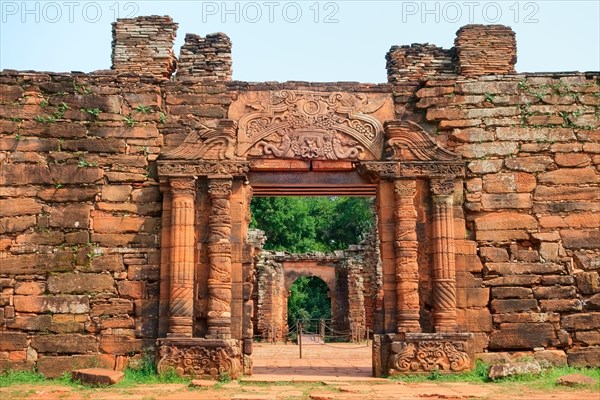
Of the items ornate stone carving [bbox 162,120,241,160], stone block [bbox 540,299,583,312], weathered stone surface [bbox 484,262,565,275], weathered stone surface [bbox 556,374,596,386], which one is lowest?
weathered stone surface [bbox 556,374,596,386]

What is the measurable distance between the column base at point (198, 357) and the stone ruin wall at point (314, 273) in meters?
12.3

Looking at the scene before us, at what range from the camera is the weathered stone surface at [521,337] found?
8938mm

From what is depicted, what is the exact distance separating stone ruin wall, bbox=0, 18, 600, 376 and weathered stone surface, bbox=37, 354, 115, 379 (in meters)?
0.02

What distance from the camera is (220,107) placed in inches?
381

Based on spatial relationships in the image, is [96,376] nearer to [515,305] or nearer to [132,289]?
[132,289]

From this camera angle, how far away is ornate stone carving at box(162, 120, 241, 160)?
928cm

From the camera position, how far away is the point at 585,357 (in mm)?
8867

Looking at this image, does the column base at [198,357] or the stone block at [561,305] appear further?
the stone block at [561,305]

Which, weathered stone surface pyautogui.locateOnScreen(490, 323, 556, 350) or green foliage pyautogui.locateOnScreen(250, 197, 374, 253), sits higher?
green foliage pyautogui.locateOnScreen(250, 197, 374, 253)

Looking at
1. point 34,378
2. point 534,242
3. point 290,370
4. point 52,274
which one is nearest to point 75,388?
point 34,378

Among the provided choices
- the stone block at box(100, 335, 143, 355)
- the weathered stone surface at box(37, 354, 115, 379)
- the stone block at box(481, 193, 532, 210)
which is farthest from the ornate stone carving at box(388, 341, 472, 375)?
the weathered stone surface at box(37, 354, 115, 379)

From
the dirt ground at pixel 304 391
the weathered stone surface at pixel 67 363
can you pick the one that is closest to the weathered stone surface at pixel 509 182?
the dirt ground at pixel 304 391

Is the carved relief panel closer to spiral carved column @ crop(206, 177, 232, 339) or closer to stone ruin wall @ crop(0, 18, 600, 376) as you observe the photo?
stone ruin wall @ crop(0, 18, 600, 376)

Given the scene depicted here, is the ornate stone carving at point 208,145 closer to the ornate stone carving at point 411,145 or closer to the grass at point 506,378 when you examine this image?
the ornate stone carving at point 411,145
